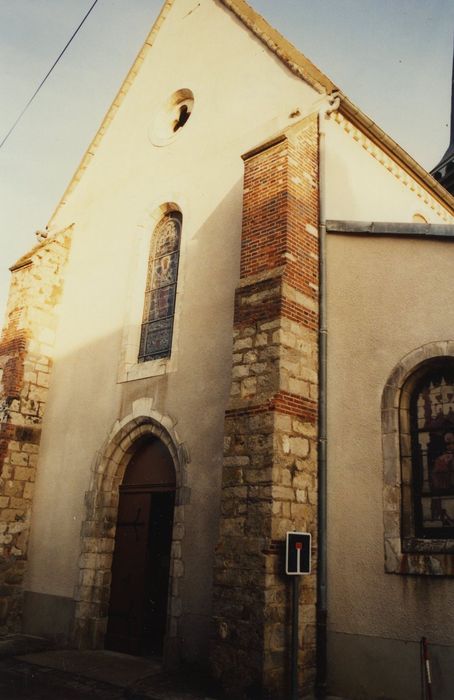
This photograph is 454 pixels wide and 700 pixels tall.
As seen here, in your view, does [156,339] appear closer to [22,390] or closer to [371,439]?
[22,390]

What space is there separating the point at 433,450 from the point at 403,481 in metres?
0.45

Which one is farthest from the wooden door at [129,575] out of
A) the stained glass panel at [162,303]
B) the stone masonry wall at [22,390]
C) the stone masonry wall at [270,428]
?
the stained glass panel at [162,303]

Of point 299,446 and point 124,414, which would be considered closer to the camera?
point 299,446

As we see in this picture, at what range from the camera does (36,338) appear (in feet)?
34.1

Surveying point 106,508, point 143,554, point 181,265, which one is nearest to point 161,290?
point 181,265

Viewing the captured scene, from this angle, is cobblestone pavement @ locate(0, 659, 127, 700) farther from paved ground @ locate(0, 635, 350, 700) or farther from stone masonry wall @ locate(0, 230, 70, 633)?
stone masonry wall @ locate(0, 230, 70, 633)

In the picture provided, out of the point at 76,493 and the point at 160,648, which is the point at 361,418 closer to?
the point at 160,648

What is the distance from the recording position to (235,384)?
21.8ft

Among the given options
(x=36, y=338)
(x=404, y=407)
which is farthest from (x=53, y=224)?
(x=404, y=407)

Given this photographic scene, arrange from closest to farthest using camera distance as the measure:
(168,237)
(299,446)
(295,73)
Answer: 1. (299,446)
2. (295,73)
3. (168,237)

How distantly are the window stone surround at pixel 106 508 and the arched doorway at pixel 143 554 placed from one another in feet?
0.42

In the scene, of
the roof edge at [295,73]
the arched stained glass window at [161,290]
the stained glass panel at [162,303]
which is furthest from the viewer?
the stained glass panel at [162,303]

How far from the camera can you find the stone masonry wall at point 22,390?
9.31 m

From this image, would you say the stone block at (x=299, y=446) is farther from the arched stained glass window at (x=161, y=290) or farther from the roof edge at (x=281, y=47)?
the roof edge at (x=281, y=47)
